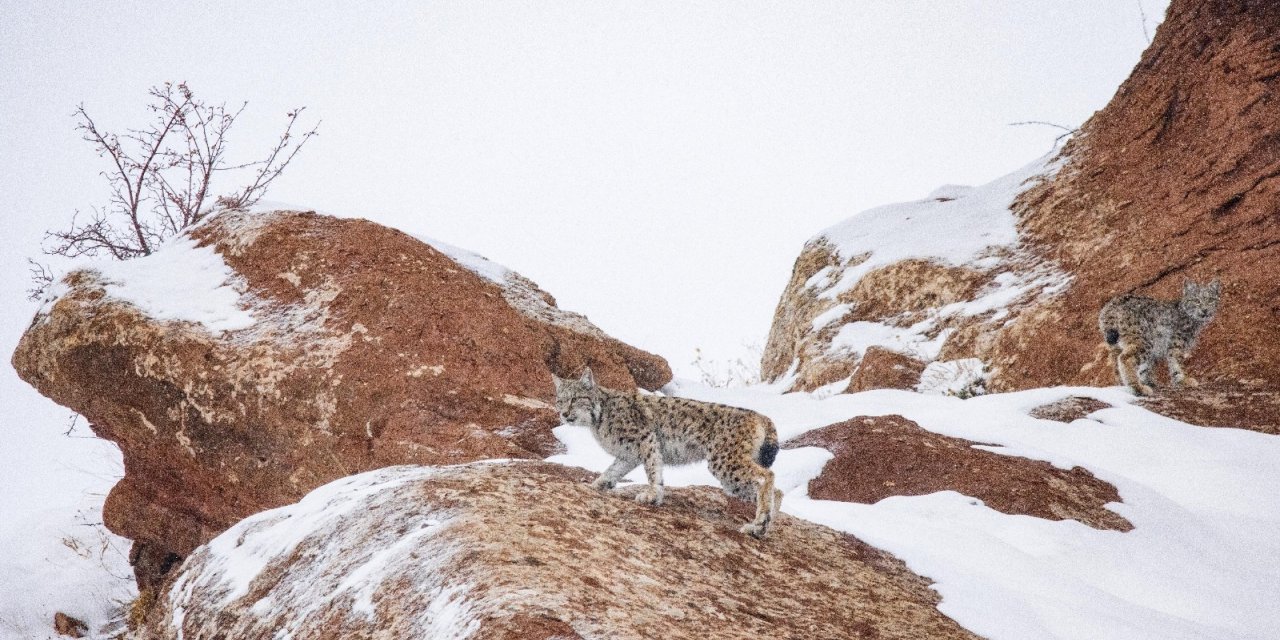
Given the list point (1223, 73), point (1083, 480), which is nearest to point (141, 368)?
point (1083, 480)

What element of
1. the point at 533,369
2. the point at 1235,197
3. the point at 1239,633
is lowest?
the point at 1239,633

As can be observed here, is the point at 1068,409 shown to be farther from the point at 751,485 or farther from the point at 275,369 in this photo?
the point at 275,369

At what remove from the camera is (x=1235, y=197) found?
547 inches

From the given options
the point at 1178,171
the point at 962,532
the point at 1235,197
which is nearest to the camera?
the point at 962,532

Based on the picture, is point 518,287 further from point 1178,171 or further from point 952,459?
point 1178,171

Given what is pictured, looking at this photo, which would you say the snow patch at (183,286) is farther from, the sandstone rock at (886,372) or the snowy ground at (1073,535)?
the sandstone rock at (886,372)

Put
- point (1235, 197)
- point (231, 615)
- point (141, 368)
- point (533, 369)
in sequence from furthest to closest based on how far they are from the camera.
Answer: point (1235, 197)
point (533, 369)
point (141, 368)
point (231, 615)

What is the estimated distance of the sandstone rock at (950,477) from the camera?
27.8 ft

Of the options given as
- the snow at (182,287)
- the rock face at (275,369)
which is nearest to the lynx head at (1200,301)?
the rock face at (275,369)

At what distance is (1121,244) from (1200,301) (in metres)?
3.11

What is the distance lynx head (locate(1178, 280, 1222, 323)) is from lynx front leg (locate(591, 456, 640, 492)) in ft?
30.0

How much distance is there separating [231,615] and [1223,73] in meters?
17.3

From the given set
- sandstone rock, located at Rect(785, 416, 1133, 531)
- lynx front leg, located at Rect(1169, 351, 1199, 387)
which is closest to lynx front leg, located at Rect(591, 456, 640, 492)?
sandstone rock, located at Rect(785, 416, 1133, 531)

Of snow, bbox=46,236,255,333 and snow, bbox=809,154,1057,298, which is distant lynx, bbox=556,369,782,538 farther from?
snow, bbox=809,154,1057,298
